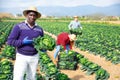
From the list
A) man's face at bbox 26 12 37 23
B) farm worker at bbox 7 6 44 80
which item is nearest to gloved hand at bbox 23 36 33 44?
farm worker at bbox 7 6 44 80

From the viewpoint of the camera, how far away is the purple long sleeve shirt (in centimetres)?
465

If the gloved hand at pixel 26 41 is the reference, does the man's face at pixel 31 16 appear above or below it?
above

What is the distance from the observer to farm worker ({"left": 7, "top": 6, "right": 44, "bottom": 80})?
4625 millimetres

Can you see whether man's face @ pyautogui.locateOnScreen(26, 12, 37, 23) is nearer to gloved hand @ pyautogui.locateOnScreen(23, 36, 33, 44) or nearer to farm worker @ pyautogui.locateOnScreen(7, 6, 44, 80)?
farm worker @ pyautogui.locateOnScreen(7, 6, 44, 80)

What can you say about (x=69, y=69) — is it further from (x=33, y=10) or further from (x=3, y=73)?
(x=33, y=10)

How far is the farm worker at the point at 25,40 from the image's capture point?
15.2 feet

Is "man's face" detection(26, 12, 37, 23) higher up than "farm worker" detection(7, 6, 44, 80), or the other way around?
"man's face" detection(26, 12, 37, 23)

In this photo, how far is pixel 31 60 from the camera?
4824 mm

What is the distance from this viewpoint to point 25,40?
4617mm

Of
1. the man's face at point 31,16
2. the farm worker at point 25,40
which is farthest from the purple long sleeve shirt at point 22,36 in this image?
the man's face at point 31,16

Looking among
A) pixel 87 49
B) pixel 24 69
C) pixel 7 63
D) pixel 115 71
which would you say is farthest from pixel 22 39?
pixel 87 49

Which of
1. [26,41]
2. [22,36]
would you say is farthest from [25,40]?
[22,36]

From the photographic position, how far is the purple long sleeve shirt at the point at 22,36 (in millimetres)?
4655

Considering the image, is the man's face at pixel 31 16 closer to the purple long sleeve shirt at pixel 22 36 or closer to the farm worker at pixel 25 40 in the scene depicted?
the farm worker at pixel 25 40
